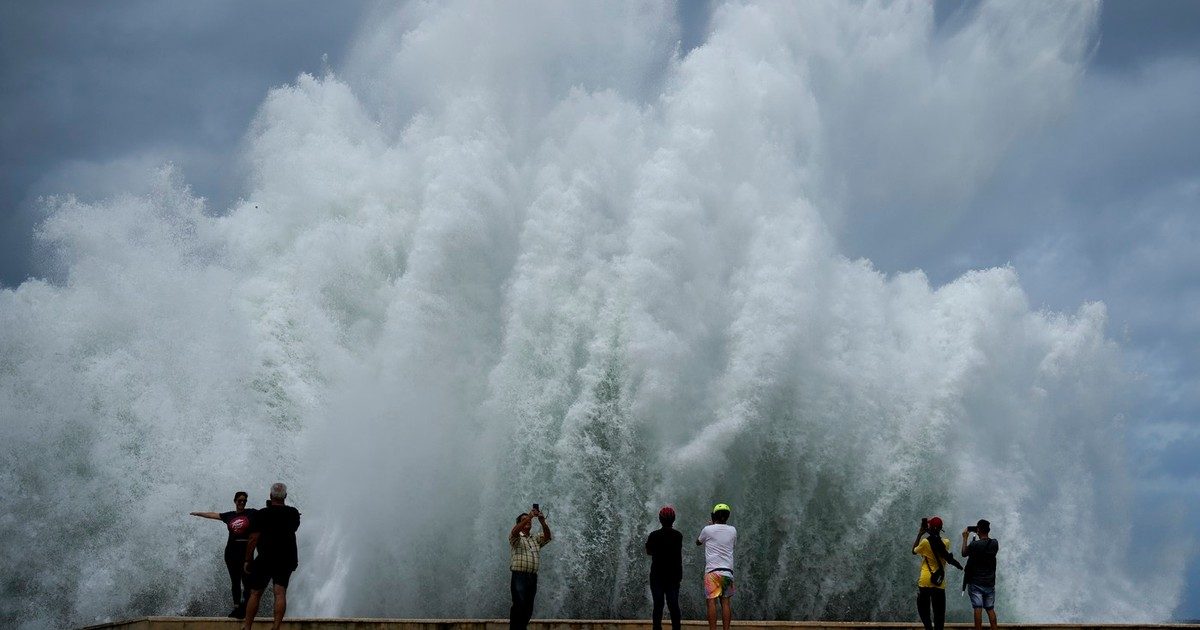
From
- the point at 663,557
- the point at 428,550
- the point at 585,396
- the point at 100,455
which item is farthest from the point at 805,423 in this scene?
the point at 100,455

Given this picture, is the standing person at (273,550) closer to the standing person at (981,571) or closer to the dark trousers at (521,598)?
the dark trousers at (521,598)

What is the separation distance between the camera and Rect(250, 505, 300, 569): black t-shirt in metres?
11.5

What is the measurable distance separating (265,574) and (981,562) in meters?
9.67

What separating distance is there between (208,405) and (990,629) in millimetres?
17182

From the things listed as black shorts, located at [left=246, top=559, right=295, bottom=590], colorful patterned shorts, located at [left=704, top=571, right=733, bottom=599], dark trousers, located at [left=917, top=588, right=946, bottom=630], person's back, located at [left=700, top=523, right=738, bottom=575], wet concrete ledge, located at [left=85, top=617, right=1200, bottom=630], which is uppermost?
person's back, located at [left=700, top=523, right=738, bottom=575]

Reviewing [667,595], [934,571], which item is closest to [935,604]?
[934,571]

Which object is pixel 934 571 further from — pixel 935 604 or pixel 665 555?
pixel 665 555

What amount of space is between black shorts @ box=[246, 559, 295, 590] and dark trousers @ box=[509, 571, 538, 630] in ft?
9.52

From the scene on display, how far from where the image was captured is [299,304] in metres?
26.7

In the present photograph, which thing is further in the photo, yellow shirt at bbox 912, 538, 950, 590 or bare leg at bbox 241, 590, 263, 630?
yellow shirt at bbox 912, 538, 950, 590

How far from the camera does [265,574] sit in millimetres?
11609

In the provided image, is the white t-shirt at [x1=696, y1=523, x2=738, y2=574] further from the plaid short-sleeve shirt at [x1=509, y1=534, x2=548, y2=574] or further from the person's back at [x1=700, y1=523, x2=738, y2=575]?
the plaid short-sleeve shirt at [x1=509, y1=534, x2=548, y2=574]

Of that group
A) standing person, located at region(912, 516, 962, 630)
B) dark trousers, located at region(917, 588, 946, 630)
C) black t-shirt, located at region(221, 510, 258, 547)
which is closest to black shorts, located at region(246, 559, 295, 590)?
black t-shirt, located at region(221, 510, 258, 547)

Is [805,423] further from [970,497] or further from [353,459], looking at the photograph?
[353,459]
